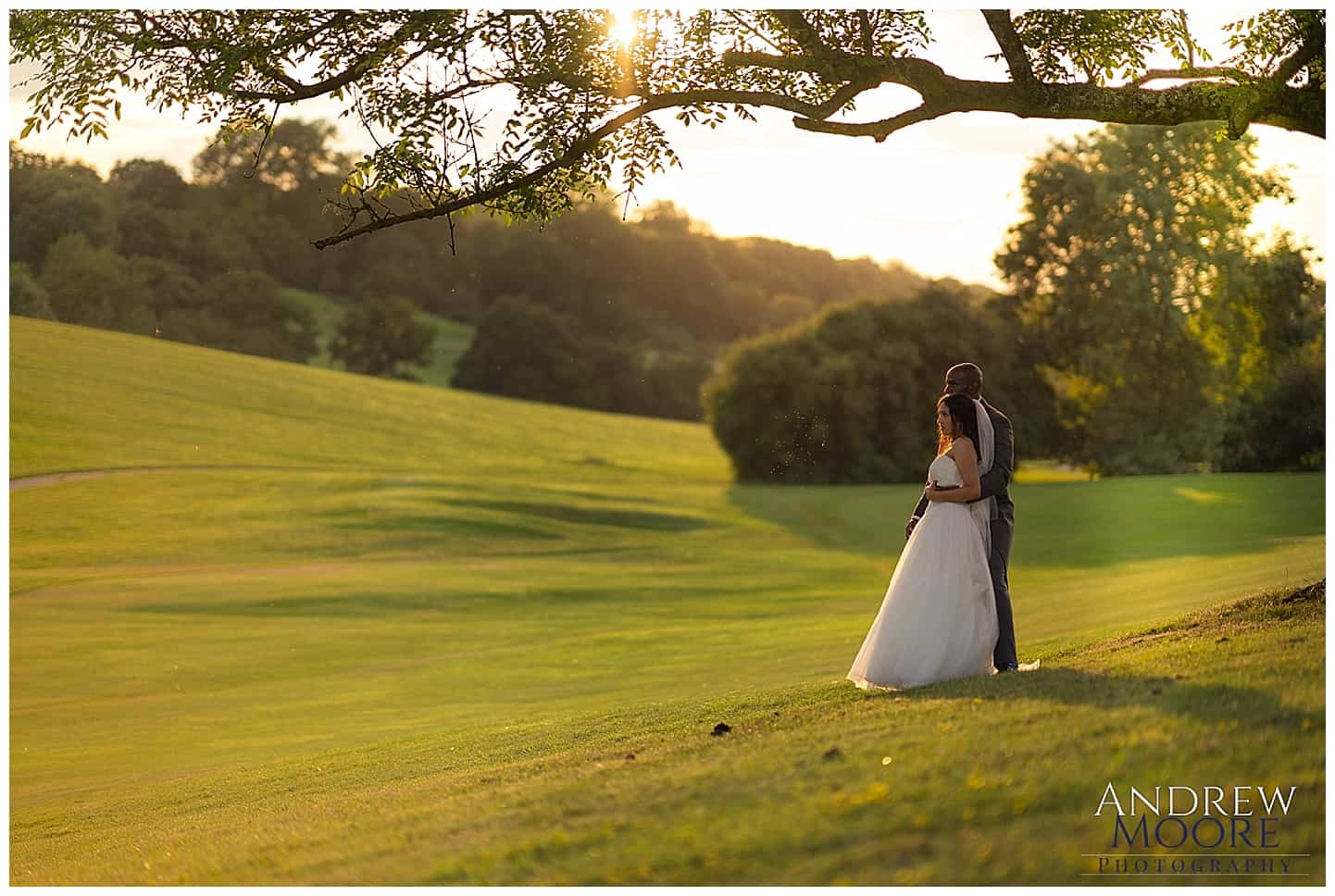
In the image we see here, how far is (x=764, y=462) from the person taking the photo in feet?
145

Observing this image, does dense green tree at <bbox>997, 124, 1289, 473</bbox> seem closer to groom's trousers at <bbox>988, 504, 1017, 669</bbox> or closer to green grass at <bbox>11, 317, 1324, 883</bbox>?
green grass at <bbox>11, 317, 1324, 883</bbox>

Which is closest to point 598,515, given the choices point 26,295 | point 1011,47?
point 26,295

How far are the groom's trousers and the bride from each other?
0.11m

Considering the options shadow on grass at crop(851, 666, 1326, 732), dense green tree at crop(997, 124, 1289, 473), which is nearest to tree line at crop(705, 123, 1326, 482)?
dense green tree at crop(997, 124, 1289, 473)

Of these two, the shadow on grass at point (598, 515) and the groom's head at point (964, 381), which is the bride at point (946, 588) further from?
the shadow on grass at point (598, 515)

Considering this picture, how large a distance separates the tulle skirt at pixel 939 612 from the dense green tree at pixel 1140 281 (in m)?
32.7

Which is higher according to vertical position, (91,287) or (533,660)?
(91,287)

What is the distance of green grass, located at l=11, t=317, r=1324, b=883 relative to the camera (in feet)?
21.5

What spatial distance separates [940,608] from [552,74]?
5905 mm

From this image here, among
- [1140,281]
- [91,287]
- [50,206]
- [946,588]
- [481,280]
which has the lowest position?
[946,588]

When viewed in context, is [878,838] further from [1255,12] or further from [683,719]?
[1255,12]

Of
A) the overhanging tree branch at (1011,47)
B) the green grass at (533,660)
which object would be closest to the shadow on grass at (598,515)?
the green grass at (533,660)

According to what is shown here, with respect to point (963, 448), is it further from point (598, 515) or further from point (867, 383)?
point (867, 383)

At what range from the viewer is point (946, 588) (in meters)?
9.23
